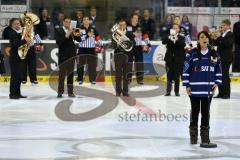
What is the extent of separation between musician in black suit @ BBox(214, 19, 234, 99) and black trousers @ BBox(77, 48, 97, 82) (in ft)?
14.2

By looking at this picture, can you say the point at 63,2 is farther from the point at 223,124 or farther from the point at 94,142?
the point at 94,142

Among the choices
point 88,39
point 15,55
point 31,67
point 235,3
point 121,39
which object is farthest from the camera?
point 235,3

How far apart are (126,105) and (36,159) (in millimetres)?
5789

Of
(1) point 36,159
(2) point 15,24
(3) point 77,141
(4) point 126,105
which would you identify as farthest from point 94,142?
(2) point 15,24

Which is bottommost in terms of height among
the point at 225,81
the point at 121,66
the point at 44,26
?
the point at 225,81

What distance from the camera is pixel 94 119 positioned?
36.2 ft

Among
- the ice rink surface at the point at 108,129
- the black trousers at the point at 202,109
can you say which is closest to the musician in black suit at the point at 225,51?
the ice rink surface at the point at 108,129

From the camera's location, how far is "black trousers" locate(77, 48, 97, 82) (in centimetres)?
1748

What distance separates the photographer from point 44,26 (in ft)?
63.1

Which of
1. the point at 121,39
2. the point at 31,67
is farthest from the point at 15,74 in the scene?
the point at 31,67

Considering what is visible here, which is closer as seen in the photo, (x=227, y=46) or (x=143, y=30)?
(x=227, y=46)

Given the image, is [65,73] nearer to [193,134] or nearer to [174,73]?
[174,73]

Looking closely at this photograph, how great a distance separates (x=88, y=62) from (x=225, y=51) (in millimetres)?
4794

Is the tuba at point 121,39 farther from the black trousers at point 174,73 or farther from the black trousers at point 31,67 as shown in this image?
the black trousers at point 31,67
